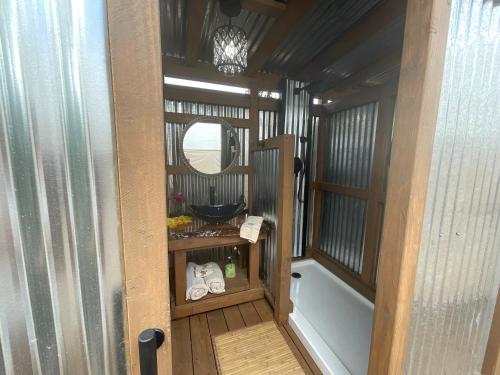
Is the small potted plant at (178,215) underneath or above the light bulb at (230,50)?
underneath

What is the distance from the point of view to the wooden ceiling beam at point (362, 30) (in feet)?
4.23

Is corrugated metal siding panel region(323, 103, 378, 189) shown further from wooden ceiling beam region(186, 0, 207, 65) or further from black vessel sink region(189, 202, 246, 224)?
wooden ceiling beam region(186, 0, 207, 65)

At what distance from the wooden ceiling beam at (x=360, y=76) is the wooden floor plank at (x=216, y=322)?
2642 millimetres

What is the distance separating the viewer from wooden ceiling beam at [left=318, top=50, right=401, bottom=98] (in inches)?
71.2

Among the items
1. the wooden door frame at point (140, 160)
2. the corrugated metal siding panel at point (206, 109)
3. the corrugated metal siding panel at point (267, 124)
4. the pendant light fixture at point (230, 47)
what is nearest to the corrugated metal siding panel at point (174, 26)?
the pendant light fixture at point (230, 47)

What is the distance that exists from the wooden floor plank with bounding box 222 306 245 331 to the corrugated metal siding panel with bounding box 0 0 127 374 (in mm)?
1607

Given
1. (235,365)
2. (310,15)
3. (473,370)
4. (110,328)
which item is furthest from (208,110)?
(473,370)

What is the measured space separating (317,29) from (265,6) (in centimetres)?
58

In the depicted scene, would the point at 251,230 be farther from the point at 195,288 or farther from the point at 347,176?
the point at 347,176

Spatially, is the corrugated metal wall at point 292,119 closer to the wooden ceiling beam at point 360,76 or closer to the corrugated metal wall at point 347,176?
the wooden ceiling beam at point 360,76

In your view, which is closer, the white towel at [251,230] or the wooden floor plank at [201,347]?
the wooden floor plank at [201,347]

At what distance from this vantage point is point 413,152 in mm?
645

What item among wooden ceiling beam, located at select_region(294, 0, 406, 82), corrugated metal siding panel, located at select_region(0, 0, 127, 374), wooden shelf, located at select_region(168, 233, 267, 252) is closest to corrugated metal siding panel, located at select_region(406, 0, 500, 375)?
wooden ceiling beam, located at select_region(294, 0, 406, 82)

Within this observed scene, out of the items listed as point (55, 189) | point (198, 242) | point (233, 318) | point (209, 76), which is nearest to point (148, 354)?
point (55, 189)
